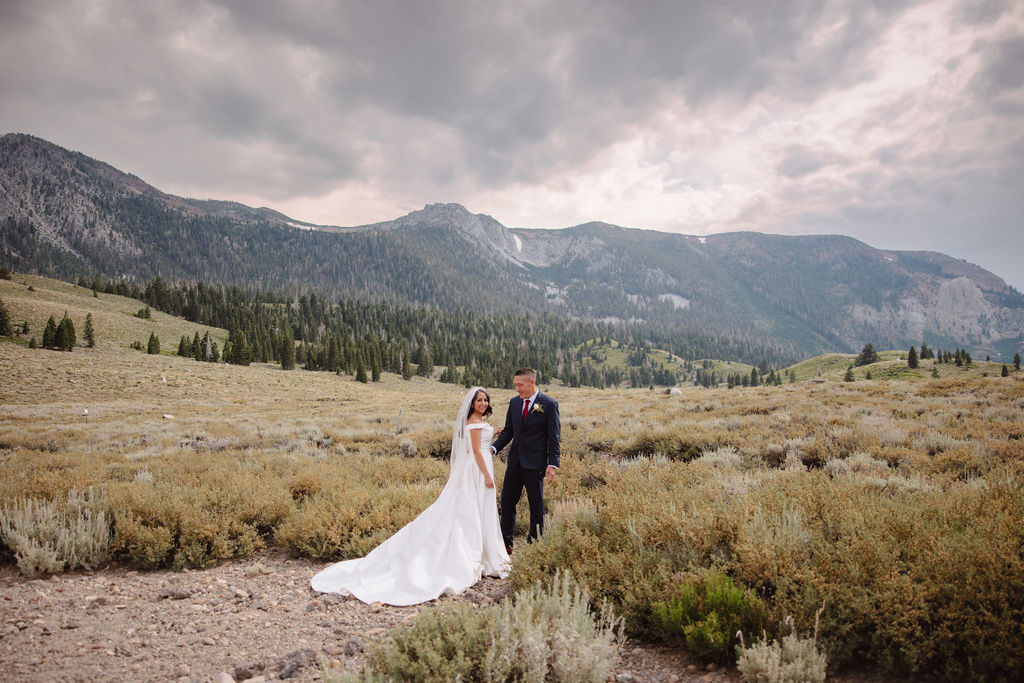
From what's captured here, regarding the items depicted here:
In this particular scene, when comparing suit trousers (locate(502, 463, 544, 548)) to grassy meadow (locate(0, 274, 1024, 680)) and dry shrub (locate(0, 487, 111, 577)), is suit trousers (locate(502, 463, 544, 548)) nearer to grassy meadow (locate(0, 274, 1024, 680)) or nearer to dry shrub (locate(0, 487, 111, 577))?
grassy meadow (locate(0, 274, 1024, 680))

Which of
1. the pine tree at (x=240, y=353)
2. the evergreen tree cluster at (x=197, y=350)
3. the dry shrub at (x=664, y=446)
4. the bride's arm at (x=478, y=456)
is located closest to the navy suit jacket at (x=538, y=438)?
the bride's arm at (x=478, y=456)

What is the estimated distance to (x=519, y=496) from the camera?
6.79 metres

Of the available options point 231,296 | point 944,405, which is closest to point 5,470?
point 944,405

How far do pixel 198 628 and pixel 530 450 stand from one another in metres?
4.38

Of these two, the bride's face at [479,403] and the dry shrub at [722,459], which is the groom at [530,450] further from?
the dry shrub at [722,459]

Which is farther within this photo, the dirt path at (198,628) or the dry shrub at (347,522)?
the dry shrub at (347,522)

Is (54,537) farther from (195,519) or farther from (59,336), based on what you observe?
(59,336)

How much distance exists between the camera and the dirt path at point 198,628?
390 cm

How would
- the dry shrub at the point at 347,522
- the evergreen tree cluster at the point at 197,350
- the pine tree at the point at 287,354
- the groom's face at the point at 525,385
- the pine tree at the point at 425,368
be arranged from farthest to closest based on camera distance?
the pine tree at the point at 425,368 < the pine tree at the point at 287,354 < the evergreen tree cluster at the point at 197,350 < the groom's face at the point at 525,385 < the dry shrub at the point at 347,522

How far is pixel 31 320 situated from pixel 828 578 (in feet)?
322

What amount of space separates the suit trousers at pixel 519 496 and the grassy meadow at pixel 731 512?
0.36 metres

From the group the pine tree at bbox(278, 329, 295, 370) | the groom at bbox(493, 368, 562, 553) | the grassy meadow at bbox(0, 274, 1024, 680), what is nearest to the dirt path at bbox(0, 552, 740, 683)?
the grassy meadow at bbox(0, 274, 1024, 680)

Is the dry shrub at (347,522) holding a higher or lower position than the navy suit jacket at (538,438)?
lower

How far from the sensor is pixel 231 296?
14162cm
